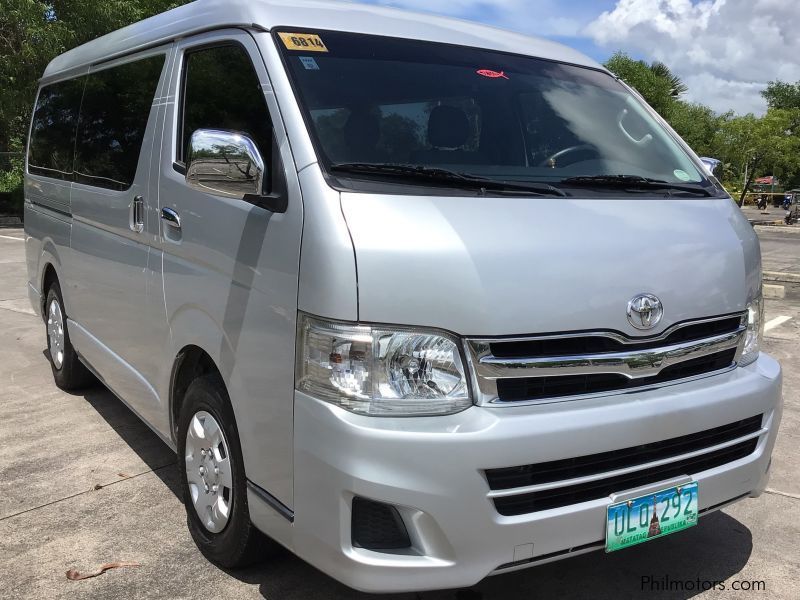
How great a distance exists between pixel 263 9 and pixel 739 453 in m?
2.39

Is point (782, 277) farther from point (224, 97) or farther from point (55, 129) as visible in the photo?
point (224, 97)

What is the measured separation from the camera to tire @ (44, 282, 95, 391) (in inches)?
204

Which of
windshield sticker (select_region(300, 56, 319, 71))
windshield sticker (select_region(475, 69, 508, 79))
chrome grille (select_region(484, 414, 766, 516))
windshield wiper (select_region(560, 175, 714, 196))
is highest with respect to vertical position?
windshield sticker (select_region(475, 69, 508, 79))

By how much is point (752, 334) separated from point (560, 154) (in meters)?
1.01

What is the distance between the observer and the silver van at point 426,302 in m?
2.19

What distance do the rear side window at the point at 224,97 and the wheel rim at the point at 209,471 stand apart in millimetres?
1061

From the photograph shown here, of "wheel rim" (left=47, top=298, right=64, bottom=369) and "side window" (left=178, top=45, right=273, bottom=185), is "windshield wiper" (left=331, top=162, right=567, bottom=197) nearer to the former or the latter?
"side window" (left=178, top=45, right=273, bottom=185)

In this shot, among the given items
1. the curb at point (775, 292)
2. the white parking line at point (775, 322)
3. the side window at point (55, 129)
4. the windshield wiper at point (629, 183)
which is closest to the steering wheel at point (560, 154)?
the windshield wiper at point (629, 183)

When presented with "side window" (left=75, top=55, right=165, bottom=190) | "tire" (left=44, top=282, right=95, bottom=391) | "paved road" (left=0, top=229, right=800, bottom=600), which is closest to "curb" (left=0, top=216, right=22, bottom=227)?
"tire" (left=44, top=282, right=95, bottom=391)

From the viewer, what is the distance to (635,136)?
11.0 ft

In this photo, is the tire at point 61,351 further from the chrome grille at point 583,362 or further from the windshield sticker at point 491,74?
the chrome grille at point 583,362

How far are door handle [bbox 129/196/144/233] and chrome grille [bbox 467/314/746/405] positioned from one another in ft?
6.26

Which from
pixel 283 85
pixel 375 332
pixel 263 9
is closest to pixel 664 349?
pixel 375 332

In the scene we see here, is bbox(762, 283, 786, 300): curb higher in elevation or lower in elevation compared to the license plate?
lower
